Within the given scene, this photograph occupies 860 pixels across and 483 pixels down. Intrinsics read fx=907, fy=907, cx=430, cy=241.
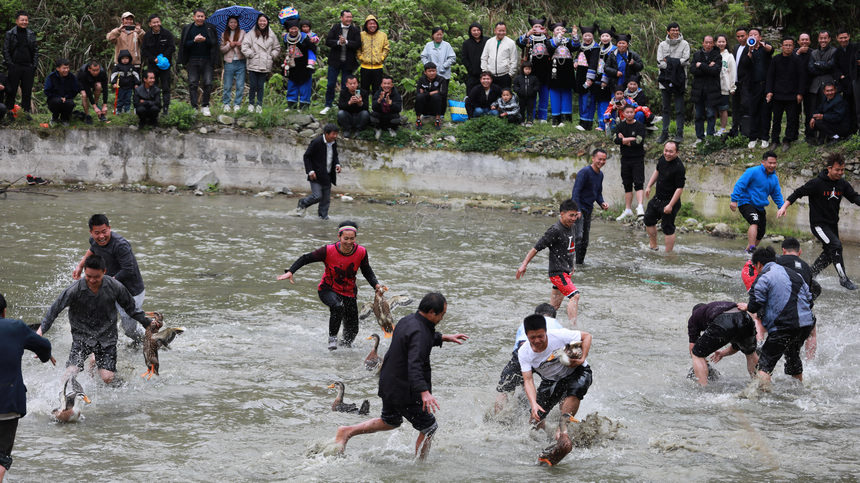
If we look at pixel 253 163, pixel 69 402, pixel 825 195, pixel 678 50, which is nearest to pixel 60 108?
pixel 253 163

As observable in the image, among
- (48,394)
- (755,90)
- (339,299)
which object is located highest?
(755,90)

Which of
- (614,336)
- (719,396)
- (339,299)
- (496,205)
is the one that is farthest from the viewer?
(496,205)

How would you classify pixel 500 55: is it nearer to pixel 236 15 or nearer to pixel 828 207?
pixel 236 15

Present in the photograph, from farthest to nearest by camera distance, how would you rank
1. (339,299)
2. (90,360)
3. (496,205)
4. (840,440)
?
(496,205) → (339,299) → (90,360) → (840,440)

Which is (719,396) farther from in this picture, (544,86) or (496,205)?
(544,86)

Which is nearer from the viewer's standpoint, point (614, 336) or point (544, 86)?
point (614, 336)

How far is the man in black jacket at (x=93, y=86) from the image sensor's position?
20.0 metres

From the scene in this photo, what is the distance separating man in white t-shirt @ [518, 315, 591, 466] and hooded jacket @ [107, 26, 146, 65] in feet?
50.1

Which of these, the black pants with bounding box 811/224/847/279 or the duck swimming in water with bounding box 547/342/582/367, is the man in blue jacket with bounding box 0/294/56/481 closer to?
the duck swimming in water with bounding box 547/342/582/367

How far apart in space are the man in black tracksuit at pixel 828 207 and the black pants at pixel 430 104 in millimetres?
9389

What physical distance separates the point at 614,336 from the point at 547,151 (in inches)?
378

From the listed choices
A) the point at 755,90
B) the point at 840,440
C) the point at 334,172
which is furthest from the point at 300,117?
the point at 840,440

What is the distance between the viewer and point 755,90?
17.3 m

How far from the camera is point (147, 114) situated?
20125 mm
